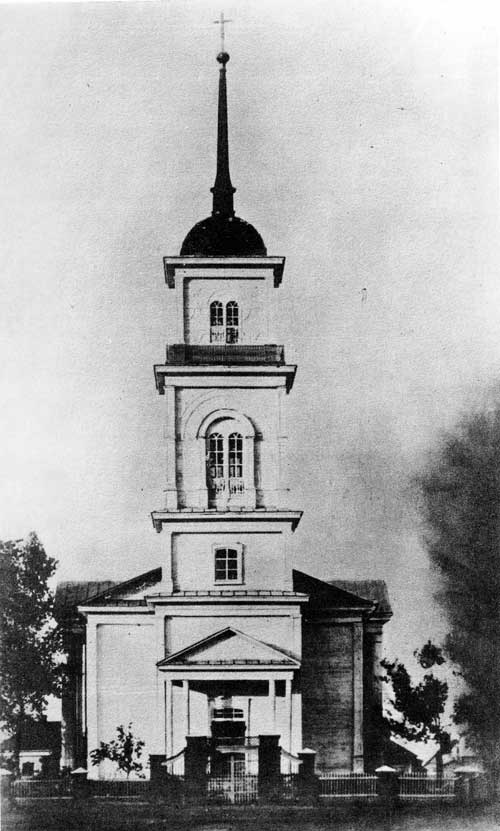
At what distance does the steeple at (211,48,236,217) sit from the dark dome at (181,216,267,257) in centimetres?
18

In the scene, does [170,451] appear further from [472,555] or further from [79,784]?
[79,784]

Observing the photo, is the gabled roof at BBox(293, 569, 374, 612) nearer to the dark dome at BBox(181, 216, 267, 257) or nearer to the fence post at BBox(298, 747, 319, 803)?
the fence post at BBox(298, 747, 319, 803)

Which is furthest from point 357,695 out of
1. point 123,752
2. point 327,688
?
point 123,752

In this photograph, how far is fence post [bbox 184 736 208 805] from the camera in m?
19.1

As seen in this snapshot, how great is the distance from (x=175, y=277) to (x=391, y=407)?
3.63 m

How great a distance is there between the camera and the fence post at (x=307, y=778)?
19.3 m

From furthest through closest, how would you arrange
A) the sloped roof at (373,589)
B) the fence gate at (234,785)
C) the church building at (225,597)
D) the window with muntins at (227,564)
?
the window with muntins at (227,564), the church building at (225,597), the sloped roof at (373,589), the fence gate at (234,785)

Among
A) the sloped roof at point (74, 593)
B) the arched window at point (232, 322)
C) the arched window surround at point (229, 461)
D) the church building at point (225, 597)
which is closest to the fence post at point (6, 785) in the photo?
the church building at point (225, 597)

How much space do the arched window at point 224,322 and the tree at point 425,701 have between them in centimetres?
538

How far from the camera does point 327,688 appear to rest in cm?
2172

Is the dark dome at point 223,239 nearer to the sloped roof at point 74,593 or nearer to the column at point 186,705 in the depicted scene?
the sloped roof at point 74,593

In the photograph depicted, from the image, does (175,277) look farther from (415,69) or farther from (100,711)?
(100,711)

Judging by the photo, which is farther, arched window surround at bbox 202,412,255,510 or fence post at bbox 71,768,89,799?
arched window surround at bbox 202,412,255,510

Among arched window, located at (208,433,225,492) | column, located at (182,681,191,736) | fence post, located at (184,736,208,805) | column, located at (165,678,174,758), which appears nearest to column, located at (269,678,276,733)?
fence post, located at (184,736,208,805)
